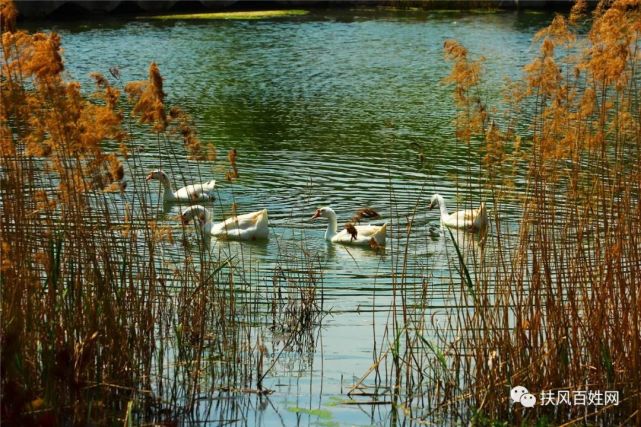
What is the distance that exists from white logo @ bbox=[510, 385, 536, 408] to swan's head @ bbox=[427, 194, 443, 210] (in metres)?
5.05

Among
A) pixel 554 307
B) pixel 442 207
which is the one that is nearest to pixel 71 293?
pixel 554 307

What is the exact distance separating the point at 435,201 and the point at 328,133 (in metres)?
3.99

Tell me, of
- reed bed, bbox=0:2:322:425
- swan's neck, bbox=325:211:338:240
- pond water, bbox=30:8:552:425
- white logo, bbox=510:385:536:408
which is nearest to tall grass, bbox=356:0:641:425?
white logo, bbox=510:385:536:408

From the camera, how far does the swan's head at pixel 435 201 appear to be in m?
9.69

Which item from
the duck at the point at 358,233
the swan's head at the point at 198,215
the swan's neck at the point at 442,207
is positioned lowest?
the duck at the point at 358,233

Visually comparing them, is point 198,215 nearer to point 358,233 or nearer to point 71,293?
point 71,293

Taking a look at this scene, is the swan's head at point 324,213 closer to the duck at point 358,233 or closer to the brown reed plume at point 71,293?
the duck at point 358,233

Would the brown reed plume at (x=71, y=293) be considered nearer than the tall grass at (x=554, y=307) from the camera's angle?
Yes

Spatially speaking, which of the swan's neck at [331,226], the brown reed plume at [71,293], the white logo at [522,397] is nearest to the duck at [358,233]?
the swan's neck at [331,226]

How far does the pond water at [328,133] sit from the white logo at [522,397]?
0.57 m

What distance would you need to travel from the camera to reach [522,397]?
4.64 meters

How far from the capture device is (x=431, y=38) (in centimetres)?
2391

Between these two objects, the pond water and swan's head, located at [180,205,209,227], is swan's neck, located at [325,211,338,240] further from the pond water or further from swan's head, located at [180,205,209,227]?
swan's head, located at [180,205,209,227]

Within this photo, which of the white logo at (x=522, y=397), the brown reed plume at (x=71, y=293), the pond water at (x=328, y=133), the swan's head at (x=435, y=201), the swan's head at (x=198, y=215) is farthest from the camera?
the swan's head at (x=435, y=201)
